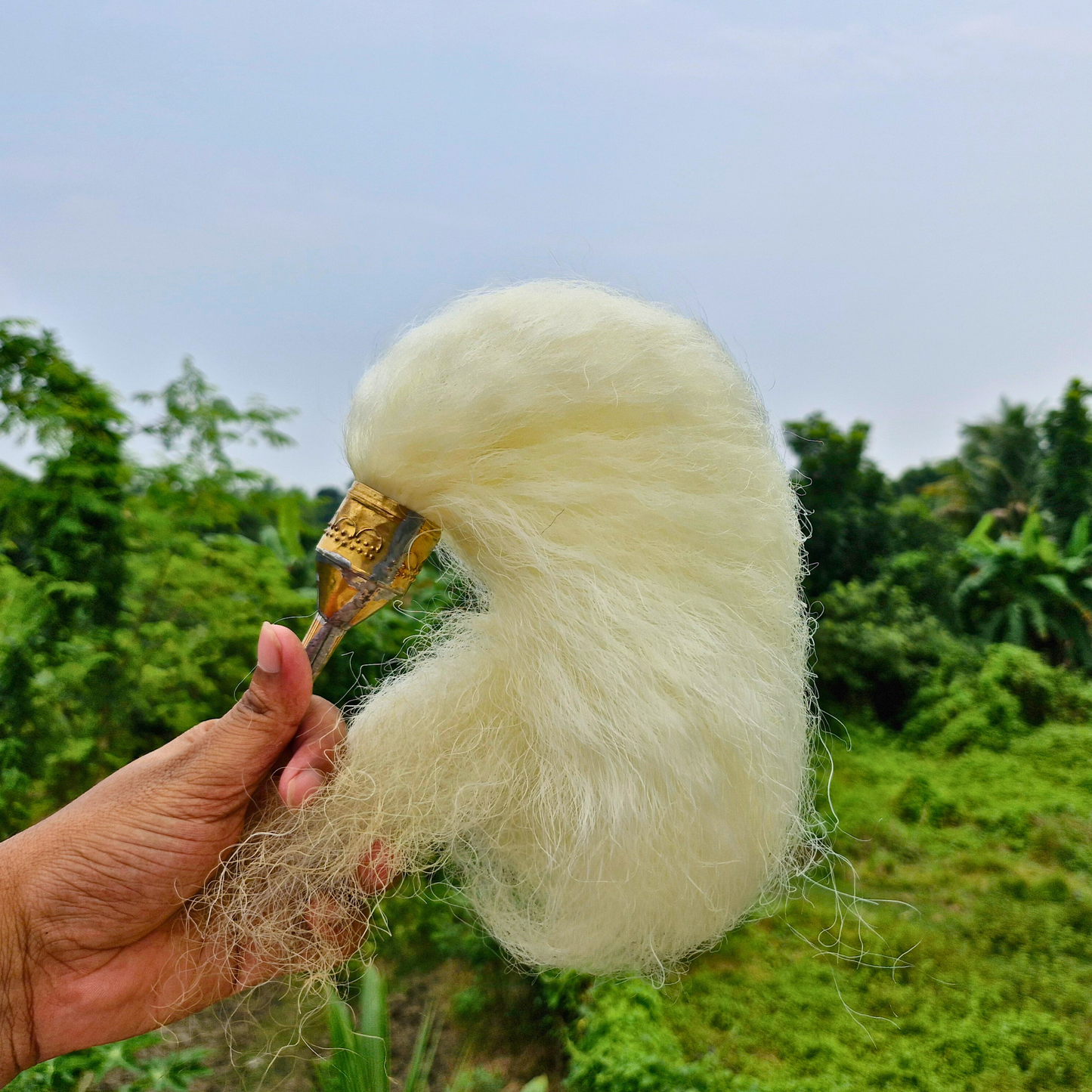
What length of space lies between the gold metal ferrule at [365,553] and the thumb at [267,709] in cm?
7

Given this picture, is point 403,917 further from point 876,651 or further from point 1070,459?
point 1070,459

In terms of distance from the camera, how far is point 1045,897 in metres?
4.61

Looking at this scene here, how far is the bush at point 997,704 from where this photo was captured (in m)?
7.89

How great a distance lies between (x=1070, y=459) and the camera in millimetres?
11930

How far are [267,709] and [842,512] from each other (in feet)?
36.0

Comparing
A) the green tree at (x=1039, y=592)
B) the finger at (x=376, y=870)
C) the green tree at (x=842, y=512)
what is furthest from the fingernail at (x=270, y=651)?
the green tree at (x=1039, y=592)

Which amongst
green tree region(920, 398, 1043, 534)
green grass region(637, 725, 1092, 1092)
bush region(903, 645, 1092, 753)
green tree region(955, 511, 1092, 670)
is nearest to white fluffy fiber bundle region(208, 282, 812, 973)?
green grass region(637, 725, 1092, 1092)

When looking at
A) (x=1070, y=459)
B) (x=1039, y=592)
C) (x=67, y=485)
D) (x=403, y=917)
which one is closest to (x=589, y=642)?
(x=67, y=485)

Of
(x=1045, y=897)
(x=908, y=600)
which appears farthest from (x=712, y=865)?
(x=908, y=600)

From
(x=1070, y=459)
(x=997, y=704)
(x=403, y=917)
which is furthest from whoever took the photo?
(x=1070, y=459)

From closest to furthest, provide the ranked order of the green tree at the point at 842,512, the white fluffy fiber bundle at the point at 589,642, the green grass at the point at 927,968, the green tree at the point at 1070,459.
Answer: the white fluffy fiber bundle at the point at 589,642
the green grass at the point at 927,968
the green tree at the point at 842,512
the green tree at the point at 1070,459

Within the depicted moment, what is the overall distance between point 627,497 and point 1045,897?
5.25 meters

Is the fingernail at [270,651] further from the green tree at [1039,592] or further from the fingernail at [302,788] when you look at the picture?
the green tree at [1039,592]

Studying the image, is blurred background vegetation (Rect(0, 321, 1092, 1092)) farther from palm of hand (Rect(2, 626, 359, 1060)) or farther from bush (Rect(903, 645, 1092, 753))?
bush (Rect(903, 645, 1092, 753))
